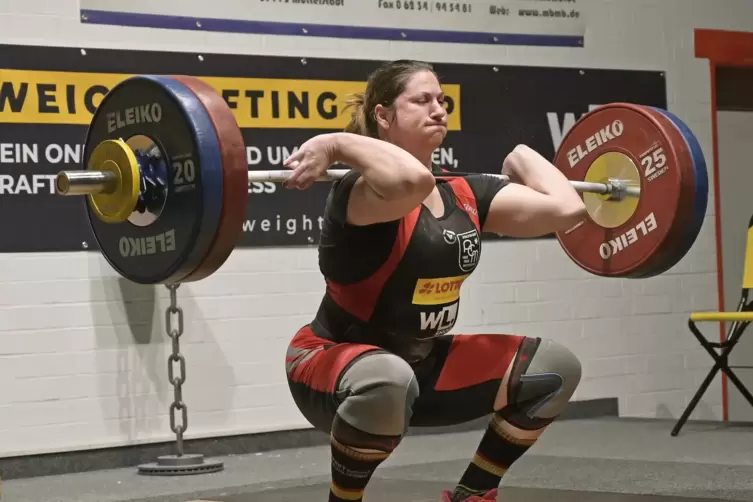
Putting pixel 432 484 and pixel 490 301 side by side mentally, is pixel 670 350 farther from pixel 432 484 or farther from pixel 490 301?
pixel 432 484

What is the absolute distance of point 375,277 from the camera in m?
2.80

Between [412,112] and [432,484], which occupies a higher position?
[412,112]

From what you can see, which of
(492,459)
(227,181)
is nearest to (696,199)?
(492,459)

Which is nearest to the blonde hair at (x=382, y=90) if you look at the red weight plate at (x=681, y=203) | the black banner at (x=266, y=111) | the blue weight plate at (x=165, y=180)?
the blue weight plate at (x=165, y=180)

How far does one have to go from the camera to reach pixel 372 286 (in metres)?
2.80

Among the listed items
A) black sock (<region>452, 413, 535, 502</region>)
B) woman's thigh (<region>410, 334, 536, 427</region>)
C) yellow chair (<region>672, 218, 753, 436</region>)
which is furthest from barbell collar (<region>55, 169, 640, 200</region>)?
yellow chair (<region>672, 218, 753, 436</region>)

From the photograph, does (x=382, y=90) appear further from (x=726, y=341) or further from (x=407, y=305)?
(x=726, y=341)

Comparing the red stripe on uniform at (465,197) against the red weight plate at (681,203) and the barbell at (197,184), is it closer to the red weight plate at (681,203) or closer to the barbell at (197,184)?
the barbell at (197,184)

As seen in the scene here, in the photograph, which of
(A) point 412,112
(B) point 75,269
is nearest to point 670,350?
(B) point 75,269

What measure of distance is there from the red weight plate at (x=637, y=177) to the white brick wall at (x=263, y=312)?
178 cm

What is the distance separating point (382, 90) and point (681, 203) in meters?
0.96

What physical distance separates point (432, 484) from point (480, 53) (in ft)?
7.57

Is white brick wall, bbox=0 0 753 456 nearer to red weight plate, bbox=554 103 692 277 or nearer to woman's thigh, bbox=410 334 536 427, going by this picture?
red weight plate, bbox=554 103 692 277

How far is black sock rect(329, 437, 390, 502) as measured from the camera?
2650 millimetres
